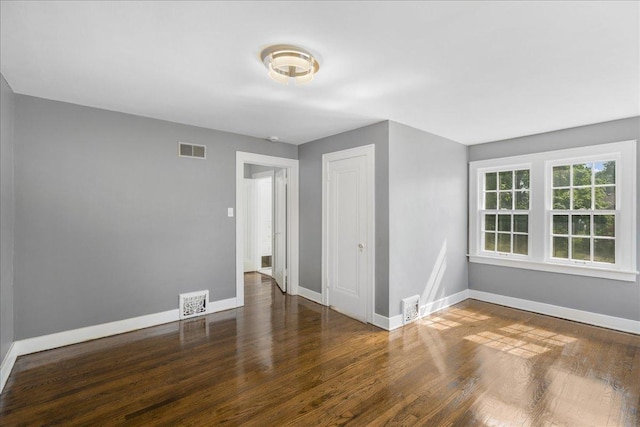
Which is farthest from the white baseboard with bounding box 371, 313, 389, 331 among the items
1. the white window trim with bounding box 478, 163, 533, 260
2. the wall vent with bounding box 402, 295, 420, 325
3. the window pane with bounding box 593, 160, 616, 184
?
the window pane with bounding box 593, 160, 616, 184

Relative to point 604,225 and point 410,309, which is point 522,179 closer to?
point 604,225

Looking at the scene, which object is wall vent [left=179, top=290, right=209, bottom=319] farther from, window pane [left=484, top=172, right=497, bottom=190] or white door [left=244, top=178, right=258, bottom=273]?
window pane [left=484, top=172, right=497, bottom=190]

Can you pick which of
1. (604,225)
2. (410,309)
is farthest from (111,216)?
(604,225)

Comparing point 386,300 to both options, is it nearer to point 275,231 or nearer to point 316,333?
point 316,333

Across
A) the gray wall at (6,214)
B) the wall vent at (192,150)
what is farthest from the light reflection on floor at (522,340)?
the gray wall at (6,214)

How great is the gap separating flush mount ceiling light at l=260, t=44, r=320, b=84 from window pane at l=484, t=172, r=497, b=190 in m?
3.77

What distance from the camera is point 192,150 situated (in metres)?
3.91

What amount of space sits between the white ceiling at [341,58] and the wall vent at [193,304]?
87.7 inches

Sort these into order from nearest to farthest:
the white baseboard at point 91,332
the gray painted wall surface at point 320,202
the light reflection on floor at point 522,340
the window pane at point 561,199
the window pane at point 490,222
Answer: the white baseboard at point 91,332 < the light reflection on floor at point 522,340 < the gray painted wall surface at point 320,202 < the window pane at point 561,199 < the window pane at point 490,222

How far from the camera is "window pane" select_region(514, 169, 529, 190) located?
4391 mm

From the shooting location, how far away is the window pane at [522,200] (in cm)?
438

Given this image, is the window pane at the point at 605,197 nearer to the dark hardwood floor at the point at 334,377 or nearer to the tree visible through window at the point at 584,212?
the tree visible through window at the point at 584,212

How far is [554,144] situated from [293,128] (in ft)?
11.6

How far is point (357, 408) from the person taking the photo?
83.6 inches
